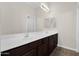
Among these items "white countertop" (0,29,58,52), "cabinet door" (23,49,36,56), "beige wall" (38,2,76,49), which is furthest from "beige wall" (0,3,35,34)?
"cabinet door" (23,49,36,56)

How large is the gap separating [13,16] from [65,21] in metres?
2.44

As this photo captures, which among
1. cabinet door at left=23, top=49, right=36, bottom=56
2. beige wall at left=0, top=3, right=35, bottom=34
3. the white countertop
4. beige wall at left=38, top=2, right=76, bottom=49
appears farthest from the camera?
beige wall at left=38, top=2, right=76, bottom=49

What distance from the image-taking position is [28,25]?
4531 mm

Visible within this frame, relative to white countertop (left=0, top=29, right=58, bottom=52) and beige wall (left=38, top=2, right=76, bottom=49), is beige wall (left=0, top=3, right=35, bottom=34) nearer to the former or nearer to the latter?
white countertop (left=0, top=29, right=58, bottom=52)

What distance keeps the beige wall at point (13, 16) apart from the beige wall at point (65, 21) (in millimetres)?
1440

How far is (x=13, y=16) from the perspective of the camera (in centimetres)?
362

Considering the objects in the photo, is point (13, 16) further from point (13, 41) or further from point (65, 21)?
point (65, 21)

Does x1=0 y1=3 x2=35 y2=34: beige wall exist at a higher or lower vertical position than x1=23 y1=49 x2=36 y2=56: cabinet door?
higher

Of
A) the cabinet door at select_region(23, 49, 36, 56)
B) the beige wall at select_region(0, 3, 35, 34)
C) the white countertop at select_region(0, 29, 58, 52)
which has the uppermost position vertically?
the beige wall at select_region(0, 3, 35, 34)

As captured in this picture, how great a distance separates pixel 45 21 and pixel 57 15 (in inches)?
31.4

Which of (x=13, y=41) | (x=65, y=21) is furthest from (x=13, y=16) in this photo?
(x=65, y=21)

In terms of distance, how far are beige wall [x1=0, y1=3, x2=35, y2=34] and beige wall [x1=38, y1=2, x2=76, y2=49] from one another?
144cm

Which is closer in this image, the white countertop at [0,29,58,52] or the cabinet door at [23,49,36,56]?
the white countertop at [0,29,58,52]

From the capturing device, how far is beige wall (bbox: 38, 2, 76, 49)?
3.87 metres
